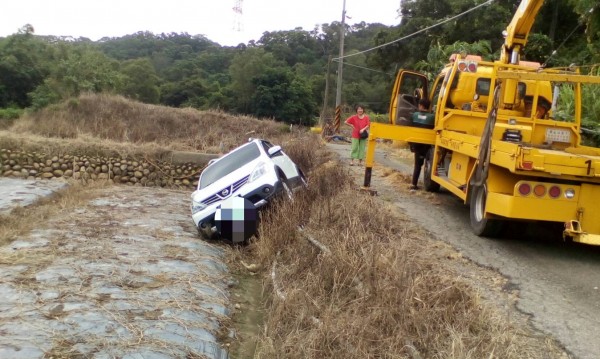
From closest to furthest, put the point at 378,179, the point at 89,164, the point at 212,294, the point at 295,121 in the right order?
1. the point at 212,294
2. the point at 378,179
3. the point at 89,164
4. the point at 295,121

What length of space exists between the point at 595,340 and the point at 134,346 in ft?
12.0

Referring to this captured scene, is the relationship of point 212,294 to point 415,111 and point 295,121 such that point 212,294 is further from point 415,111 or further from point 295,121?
point 295,121

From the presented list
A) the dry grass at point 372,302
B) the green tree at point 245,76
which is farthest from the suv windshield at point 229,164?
the green tree at point 245,76

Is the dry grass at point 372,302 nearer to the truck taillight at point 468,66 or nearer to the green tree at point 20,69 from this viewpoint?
the truck taillight at point 468,66

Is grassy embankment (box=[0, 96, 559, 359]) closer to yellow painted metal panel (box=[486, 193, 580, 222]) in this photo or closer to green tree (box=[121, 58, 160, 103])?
yellow painted metal panel (box=[486, 193, 580, 222])

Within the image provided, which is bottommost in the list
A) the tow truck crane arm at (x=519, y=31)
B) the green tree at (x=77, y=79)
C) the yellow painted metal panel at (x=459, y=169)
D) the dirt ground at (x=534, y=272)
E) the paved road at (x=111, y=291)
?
the paved road at (x=111, y=291)

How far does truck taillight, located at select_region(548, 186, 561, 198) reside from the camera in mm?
6359

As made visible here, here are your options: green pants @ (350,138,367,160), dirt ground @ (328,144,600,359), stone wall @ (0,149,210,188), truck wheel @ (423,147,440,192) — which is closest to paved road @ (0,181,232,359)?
dirt ground @ (328,144,600,359)

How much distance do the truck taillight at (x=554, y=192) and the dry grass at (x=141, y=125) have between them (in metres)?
14.1

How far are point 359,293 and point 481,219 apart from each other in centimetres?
310

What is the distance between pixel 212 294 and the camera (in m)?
6.40

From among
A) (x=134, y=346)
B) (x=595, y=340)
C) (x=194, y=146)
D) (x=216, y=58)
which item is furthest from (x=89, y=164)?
(x=216, y=58)

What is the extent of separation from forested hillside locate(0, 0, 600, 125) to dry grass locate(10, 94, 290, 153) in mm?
3834

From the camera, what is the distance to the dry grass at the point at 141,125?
20.7 meters
